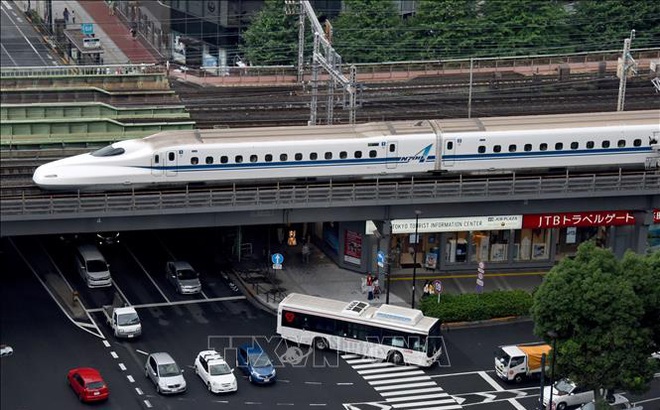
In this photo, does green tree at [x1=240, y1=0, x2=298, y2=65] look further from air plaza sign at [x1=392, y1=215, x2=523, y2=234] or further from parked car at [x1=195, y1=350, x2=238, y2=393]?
parked car at [x1=195, y1=350, x2=238, y2=393]

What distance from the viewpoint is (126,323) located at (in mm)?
78875

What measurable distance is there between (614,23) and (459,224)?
4377 centimetres

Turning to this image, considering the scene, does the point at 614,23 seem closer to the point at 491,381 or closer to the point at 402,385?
the point at 491,381

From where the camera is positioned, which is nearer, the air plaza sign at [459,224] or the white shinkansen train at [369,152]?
the white shinkansen train at [369,152]

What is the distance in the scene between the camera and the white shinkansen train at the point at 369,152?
8250 cm

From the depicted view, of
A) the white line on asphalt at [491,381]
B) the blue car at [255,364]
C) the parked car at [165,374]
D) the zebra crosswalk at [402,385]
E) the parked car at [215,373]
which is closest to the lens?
the parked car at [165,374]

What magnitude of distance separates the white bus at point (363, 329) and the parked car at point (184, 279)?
300 inches

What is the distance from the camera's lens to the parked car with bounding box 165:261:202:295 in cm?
8544

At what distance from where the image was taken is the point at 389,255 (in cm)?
8706

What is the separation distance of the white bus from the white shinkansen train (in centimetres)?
871

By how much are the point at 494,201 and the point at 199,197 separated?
→ 1680 cm

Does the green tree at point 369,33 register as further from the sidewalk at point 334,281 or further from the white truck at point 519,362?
the white truck at point 519,362

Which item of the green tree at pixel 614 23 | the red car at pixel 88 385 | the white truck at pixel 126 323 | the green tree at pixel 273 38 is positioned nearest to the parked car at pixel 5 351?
the red car at pixel 88 385

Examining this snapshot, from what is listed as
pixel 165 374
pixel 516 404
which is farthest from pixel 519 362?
pixel 165 374
